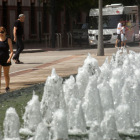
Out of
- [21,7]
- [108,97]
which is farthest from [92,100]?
[21,7]

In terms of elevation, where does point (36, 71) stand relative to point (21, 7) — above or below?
below

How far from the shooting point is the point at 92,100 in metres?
6.49

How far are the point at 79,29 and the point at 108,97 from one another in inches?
1082

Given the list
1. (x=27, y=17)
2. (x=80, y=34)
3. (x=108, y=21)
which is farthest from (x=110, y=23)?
(x=27, y=17)

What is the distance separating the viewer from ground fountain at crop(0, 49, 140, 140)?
4.72m

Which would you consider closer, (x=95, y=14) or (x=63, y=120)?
(x=63, y=120)

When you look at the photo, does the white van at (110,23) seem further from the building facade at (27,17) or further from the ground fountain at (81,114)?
the ground fountain at (81,114)

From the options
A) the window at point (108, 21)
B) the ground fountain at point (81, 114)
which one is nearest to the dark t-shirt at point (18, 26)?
the ground fountain at point (81, 114)

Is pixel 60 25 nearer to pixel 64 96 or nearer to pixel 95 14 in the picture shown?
pixel 95 14

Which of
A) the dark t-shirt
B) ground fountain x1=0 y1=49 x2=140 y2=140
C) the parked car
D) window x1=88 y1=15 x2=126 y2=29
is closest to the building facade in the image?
the parked car

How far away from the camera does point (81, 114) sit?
5.55 m

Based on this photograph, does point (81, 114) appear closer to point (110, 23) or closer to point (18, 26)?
point (18, 26)

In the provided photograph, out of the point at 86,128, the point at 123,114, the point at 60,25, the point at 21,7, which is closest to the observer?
the point at 123,114

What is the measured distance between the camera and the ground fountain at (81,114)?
15.5 feet
